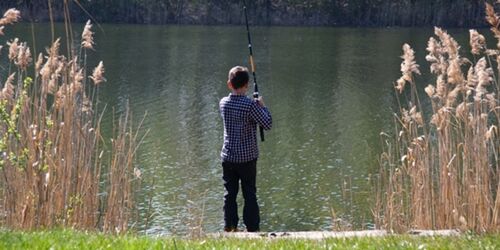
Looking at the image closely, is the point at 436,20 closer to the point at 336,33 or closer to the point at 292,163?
the point at 336,33

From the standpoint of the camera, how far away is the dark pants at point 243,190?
8.59m

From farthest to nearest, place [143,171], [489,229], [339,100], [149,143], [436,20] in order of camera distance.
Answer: [436,20], [339,100], [149,143], [143,171], [489,229]

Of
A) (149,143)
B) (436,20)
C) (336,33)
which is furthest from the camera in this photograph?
(436,20)

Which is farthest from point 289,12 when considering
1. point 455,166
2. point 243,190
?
point 243,190

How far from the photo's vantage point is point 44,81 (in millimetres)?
8992

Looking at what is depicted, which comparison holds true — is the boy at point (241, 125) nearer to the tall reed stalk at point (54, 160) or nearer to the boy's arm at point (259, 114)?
the boy's arm at point (259, 114)

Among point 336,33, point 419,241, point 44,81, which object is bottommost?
point 336,33

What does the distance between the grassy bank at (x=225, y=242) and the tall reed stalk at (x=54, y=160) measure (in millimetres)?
1396

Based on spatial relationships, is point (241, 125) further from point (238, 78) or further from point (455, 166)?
point (455, 166)

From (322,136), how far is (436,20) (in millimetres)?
41452

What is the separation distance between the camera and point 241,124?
8.45m

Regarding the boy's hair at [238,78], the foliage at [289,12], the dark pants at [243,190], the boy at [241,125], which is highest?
the boy's hair at [238,78]

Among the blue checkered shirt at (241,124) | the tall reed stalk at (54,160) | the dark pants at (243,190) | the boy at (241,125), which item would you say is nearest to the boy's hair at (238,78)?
the boy at (241,125)

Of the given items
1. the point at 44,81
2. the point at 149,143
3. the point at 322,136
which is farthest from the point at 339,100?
the point at 44,81
